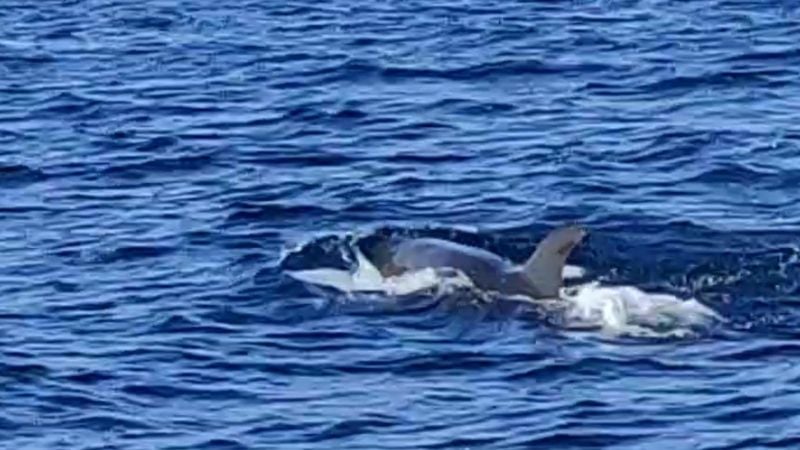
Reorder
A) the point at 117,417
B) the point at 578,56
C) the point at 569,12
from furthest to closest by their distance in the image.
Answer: the point at 569,12
the point at 578,56
the point at 117,417

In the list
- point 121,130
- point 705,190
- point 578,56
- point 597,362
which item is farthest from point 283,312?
point 578,56

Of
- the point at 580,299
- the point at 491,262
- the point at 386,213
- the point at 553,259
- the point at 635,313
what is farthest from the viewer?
the point at 386,213

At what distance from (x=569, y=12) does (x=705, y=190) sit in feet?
35.6

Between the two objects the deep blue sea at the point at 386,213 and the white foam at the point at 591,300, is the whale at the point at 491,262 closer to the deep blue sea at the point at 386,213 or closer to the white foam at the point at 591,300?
the white foam at the point at 591,300

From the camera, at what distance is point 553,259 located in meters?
28.2

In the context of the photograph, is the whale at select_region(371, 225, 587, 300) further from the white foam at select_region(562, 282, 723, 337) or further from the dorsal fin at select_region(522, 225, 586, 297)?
the white foam at select_region(562, 282, 723, 337)

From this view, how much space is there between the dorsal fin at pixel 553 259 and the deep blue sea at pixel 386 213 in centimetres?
32

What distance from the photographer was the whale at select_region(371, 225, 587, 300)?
2820 cm

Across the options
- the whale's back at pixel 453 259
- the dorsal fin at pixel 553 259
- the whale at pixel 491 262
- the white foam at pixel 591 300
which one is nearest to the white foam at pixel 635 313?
the white foam at pixel 591 300

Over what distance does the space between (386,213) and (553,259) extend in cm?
391

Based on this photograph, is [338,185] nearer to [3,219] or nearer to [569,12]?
[3,219]

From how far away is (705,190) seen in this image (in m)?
32.2

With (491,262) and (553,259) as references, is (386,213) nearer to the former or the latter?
(491,262)

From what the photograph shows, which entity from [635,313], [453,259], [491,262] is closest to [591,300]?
[635,313]
